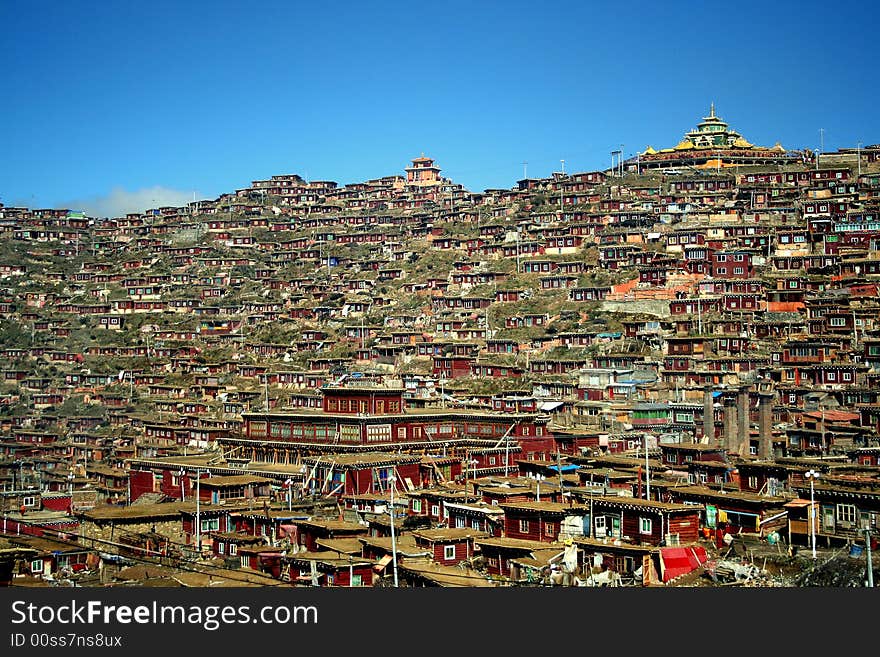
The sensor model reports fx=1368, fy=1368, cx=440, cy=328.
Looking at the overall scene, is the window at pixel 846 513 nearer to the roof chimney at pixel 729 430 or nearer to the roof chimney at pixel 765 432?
the roof chimney at pixel 765 432

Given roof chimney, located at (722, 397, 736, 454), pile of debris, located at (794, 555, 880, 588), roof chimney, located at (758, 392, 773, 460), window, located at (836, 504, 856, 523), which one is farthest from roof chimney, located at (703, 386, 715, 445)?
pile of debris, located at (794, 555, 880, 588)

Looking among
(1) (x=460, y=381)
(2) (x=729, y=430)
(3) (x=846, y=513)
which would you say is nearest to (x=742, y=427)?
(2) (x=729, y=430)

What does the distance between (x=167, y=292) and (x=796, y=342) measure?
3975 cm

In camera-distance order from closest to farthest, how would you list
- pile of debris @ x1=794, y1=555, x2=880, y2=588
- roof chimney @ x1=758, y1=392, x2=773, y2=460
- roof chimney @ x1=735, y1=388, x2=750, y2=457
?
pile of debris @ x1=794, y1=555, x2=880, y2=588, roof chimney @ x1=758, y1=392, x2=773, y2=460, roof chimney @ x1=735, y1=388, x2=750, y2=457

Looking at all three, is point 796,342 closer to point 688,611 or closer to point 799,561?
point 799,561

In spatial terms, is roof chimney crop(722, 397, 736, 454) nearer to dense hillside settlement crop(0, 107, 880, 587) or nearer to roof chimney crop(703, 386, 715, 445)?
dense hillside settlement crop(0, 107, 880, 587)

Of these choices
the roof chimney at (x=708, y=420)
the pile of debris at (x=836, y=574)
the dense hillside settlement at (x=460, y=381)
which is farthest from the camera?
the roof chimney at (x=708, y=420)

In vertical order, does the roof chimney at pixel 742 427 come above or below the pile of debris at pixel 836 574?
above

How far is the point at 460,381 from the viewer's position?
5266 cm

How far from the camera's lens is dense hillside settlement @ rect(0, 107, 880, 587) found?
89.6ft

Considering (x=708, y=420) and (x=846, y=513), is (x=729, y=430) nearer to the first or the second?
(x=708, y=420)

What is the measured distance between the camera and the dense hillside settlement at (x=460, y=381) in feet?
89.6

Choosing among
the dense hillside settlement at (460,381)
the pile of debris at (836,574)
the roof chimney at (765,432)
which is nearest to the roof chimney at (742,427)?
the dense hillside settlement at (460,381)

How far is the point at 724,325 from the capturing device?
52.8 metres
